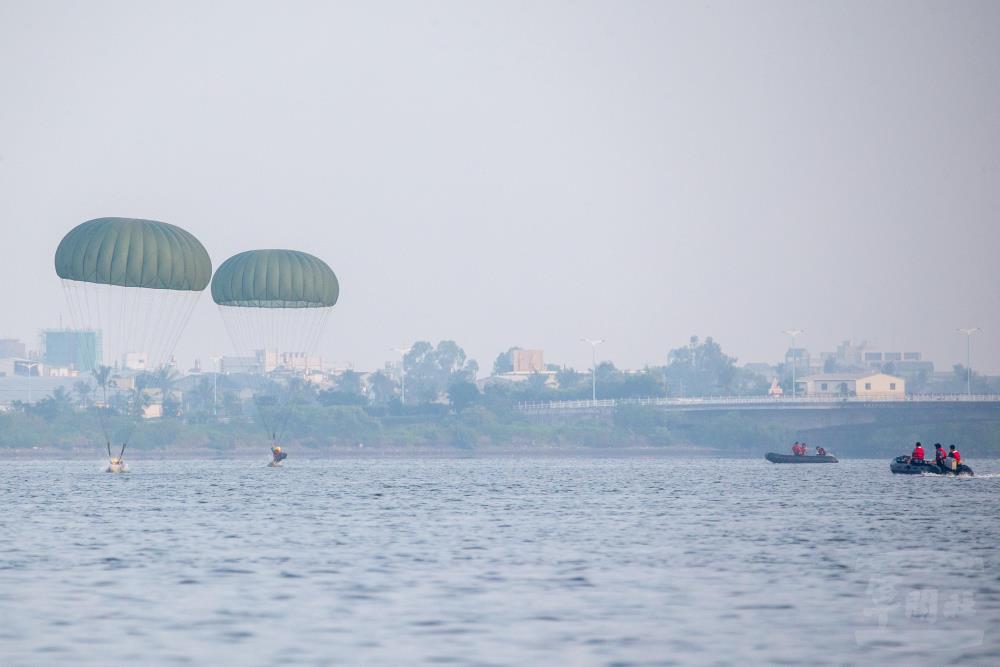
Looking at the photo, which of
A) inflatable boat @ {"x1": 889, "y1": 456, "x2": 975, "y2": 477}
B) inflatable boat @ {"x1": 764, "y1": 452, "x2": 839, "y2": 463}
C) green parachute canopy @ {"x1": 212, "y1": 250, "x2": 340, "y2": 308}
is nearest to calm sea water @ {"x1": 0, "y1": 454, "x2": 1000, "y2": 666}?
inflatable boat @ {"x1": 889, "y1": 456, "x2": 975, "y2": 477}

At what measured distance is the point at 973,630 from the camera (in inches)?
1352

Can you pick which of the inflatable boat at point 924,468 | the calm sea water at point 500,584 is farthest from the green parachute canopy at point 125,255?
the inflatable boat at point 924,468

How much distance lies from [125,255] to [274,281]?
19.4 meters

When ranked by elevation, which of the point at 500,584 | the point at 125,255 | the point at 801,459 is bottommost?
the point at 500,584

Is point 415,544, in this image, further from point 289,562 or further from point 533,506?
point 533,506

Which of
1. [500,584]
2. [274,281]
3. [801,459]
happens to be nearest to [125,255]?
[274,281]

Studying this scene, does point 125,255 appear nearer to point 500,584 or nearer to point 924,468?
point 924,468

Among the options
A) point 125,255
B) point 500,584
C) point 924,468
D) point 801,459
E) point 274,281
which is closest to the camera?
point 500,584

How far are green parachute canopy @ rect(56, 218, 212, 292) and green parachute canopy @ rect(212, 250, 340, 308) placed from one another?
577 inches

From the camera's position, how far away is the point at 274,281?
12212 cm

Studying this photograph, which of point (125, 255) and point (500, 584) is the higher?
point (125, 255)

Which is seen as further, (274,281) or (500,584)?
(274,281)

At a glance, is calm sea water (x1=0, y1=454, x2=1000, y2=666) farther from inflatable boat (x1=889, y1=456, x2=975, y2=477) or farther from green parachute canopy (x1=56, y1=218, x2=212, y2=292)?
inflatable boat (x1=889, y1=456, x2=975, y2=477)

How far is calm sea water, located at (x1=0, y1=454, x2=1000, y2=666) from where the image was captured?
3275 centimetres
